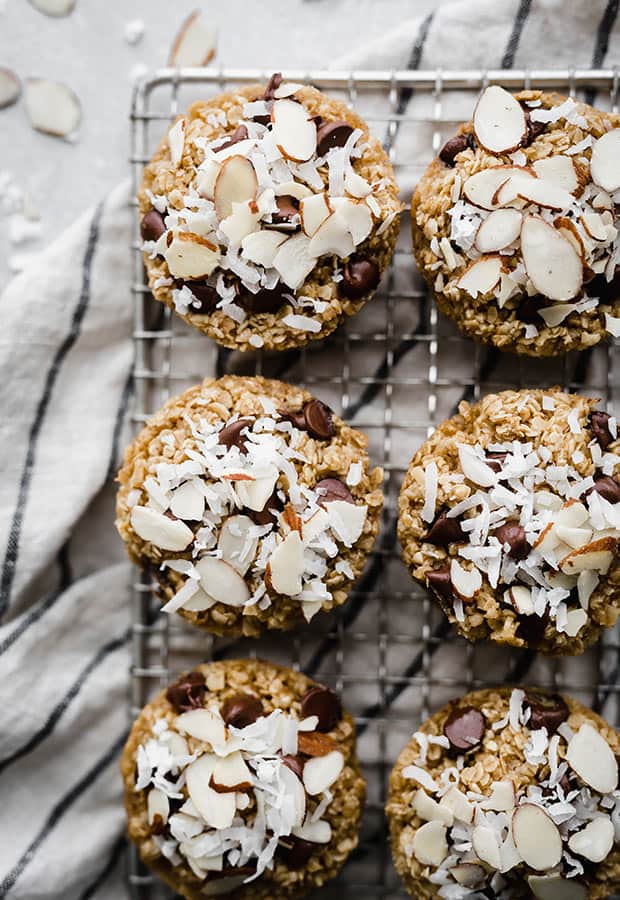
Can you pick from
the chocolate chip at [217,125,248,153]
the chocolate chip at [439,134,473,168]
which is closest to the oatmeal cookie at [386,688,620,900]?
the chocolate chip at [439,134,473,168]

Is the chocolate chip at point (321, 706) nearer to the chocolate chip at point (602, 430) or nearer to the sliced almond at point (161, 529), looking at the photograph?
the sliced almond at point (161, 529)

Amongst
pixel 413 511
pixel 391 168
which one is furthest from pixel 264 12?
pixel 413 511

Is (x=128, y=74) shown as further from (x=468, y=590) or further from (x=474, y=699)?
(x=474, y=699)

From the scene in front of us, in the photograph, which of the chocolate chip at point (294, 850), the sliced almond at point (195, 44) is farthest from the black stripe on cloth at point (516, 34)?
the chocolate chip at point (294, 850)

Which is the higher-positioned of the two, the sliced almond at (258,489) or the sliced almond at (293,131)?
the sliced almond at (293,131)

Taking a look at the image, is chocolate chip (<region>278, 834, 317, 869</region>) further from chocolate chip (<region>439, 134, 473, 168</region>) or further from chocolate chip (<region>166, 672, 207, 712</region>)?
chocolate chip (<region>439, 134, 473, 168</region>)

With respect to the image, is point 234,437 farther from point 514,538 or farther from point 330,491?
point 514,538
